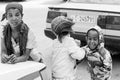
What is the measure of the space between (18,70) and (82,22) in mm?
3016

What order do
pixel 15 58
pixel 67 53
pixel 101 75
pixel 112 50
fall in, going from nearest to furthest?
pixel 15 58 < pixel 67 53 < pixel 101 75 < pixel 112 50

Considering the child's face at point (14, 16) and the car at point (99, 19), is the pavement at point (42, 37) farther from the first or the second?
the child's face at point (14, 16)

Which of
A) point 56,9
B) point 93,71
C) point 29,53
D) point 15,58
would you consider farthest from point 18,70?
point 56,9

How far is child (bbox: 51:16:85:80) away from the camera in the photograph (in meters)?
2.79

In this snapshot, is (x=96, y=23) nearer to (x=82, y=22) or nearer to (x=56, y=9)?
(x=82, y=22)

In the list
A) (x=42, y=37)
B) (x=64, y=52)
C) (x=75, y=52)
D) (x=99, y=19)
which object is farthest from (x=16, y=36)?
(x=42, y=37)

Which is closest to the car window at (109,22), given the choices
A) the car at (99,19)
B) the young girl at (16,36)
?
the car at (99,19)

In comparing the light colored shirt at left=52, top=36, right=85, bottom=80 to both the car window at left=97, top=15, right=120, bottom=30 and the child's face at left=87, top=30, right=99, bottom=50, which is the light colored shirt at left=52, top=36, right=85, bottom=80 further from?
the car window at left=97, top=15, right=120, bottom=30

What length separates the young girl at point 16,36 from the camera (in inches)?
109

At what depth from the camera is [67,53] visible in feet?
9.43

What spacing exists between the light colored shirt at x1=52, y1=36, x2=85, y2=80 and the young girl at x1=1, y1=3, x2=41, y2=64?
266 millimetres

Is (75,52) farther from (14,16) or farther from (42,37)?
(42,37)

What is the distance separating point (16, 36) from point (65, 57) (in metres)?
0.54

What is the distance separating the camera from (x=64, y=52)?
9.45 ft
